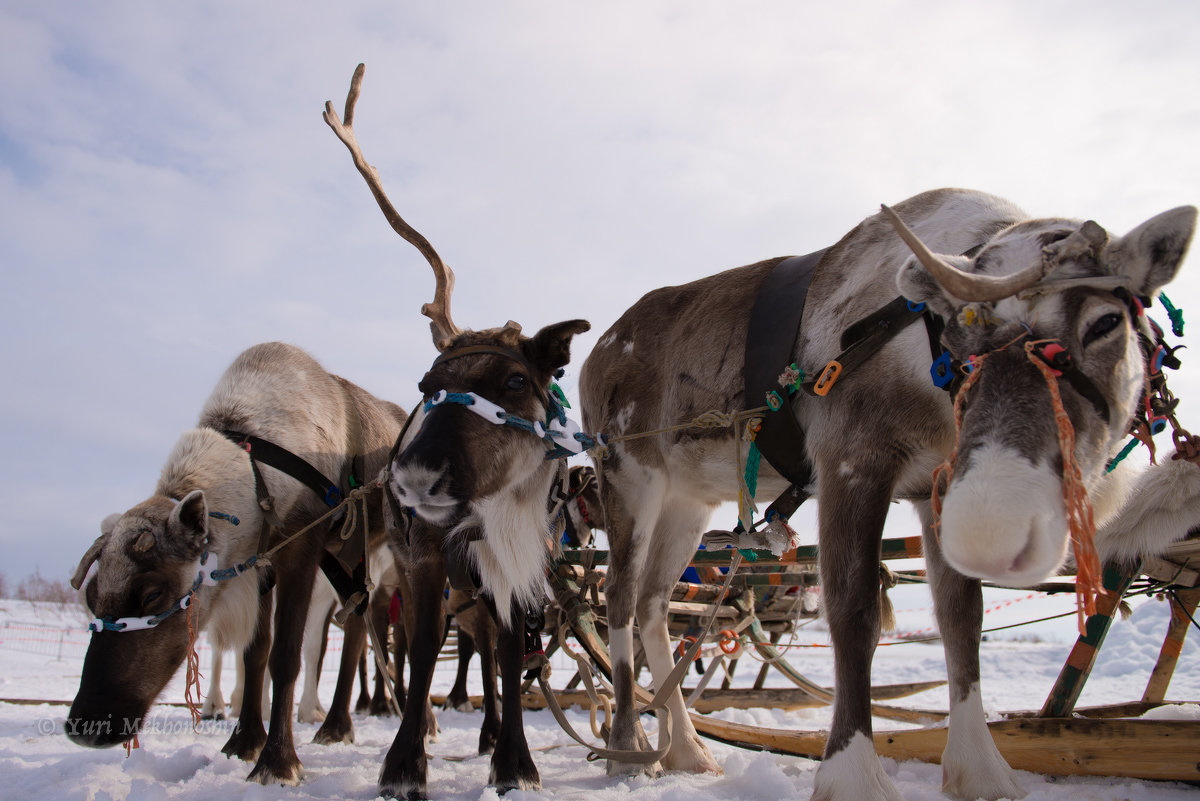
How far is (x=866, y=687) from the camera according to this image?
2516 mm

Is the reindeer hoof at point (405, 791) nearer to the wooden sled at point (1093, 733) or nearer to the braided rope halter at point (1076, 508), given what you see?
the wooden sled at point (1093, 733)

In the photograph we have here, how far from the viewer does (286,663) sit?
3842mm

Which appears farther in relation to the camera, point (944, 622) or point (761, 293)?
point (761, 293)

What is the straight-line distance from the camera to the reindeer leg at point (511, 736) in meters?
3.18

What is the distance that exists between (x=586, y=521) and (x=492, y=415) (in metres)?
1.90

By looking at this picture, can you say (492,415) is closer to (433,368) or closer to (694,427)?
(433,368)

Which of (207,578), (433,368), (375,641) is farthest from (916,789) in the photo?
(207,578)

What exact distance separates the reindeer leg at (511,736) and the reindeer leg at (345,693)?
193 cm

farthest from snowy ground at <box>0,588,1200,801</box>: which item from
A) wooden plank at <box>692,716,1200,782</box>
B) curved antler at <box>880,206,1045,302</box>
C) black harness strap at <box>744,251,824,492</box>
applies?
curved antler at <box>880,206,1045,302</box>

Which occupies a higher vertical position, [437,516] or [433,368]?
[433,368]

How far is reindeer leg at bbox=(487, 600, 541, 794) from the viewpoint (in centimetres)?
318

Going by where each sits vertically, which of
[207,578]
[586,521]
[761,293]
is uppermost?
[761,293]

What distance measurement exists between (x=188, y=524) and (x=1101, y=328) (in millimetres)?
3697

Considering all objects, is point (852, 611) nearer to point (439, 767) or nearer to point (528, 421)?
point (528, 421)
